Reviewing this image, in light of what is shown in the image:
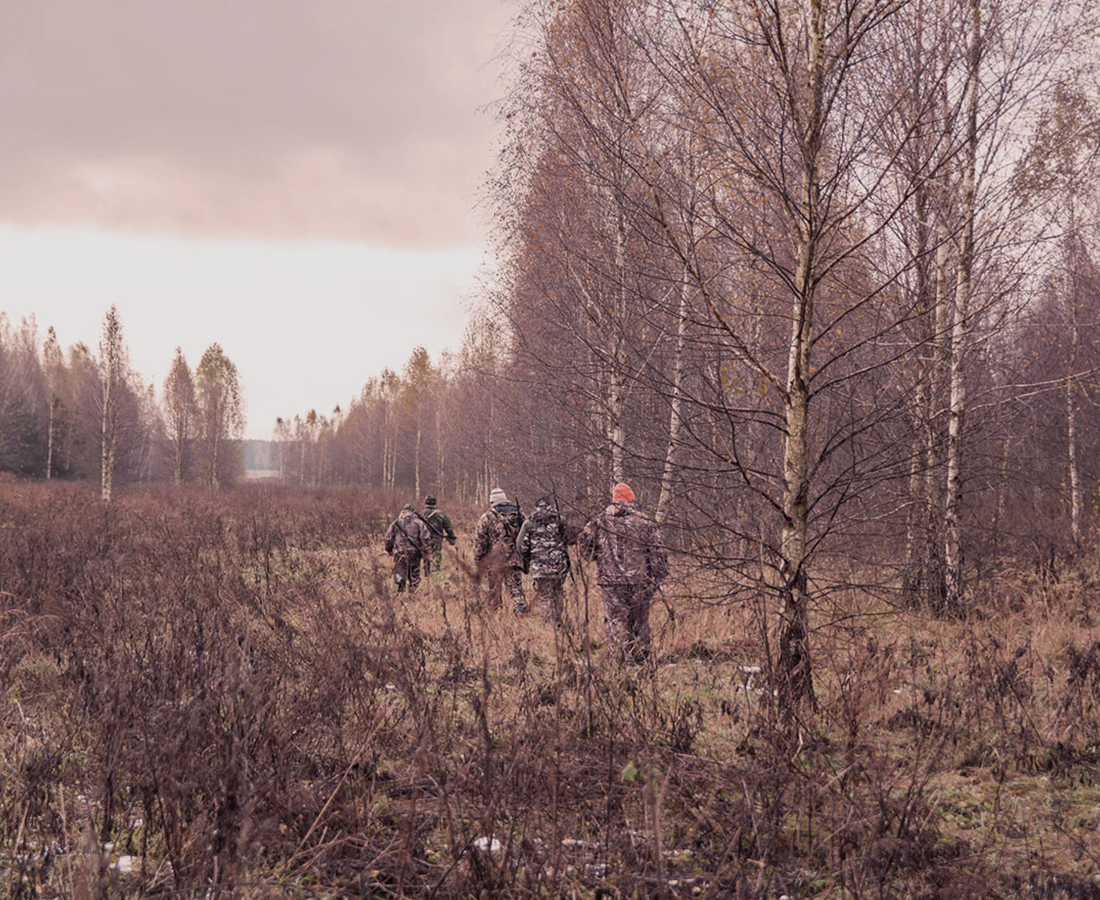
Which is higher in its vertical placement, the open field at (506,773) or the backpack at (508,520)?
the backpack at (508,520)

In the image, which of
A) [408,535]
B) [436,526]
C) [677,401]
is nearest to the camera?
[677,401]

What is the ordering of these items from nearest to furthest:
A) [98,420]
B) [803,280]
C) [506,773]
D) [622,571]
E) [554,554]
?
[506,773] < [803,280] < [622,571] < [554,554] < [98,420]

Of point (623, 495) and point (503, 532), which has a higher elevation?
point (623, 495)

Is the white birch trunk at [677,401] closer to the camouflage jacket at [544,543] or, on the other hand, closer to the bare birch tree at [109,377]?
the camouflage jacket at [544,543]

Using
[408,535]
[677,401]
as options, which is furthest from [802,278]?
[408,535]

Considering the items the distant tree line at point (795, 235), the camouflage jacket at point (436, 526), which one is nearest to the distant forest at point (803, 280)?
the distant tree line at point (795, 235)

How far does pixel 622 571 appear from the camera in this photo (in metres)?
5.92

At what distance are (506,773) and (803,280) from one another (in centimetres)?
290

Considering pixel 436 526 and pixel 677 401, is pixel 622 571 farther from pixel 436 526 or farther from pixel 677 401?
pixel 436 526

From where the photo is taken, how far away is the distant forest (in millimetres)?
3936

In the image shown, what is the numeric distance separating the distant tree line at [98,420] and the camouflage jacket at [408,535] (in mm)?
26703

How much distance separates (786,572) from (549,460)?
10475 mm

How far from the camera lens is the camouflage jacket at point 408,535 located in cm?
977

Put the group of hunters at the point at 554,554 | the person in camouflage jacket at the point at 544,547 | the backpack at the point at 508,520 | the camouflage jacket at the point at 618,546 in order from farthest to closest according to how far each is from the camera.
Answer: the backpack at the point at 508,520, the person in camouflage jacket at the point at 544,547, the camouflage jacket at the point at 618,546, the group of hunters at the point at 554,554
